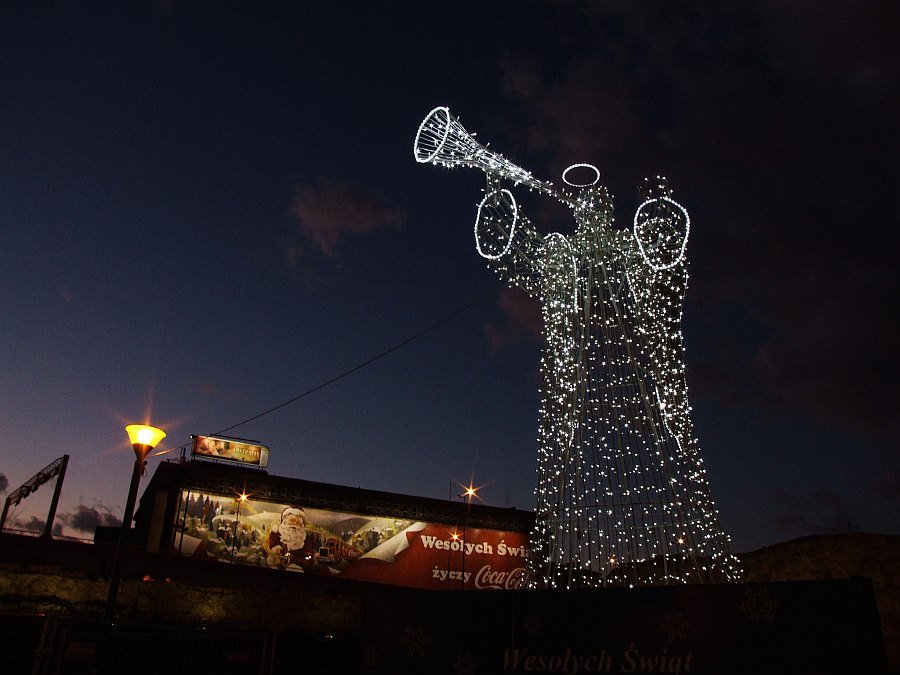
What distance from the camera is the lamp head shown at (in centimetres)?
702

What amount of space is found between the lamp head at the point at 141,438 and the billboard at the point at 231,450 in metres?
11.4

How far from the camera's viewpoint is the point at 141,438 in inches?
277

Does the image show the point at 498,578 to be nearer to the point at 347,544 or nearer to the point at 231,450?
the point at 347,544

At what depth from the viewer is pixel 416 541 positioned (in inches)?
702

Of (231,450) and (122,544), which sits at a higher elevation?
(231,450)

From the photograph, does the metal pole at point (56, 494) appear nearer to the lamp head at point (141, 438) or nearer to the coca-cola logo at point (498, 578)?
the lamp head at point (141, 438)

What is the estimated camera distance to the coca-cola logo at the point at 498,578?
58.9ft

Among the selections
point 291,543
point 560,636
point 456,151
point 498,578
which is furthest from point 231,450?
point 560,636

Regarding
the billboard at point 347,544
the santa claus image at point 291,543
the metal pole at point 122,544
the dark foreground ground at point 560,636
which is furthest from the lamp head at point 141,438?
the santa claus image at point 291,543

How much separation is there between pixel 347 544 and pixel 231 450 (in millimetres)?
4123

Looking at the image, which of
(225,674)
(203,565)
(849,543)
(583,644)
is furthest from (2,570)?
(849,543)

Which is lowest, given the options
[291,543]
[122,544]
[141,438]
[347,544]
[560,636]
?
[560,636]

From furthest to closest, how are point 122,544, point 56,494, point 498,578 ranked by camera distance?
point 498,578, point 56,494, point 122,544

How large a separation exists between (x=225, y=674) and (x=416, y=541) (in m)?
10.8
